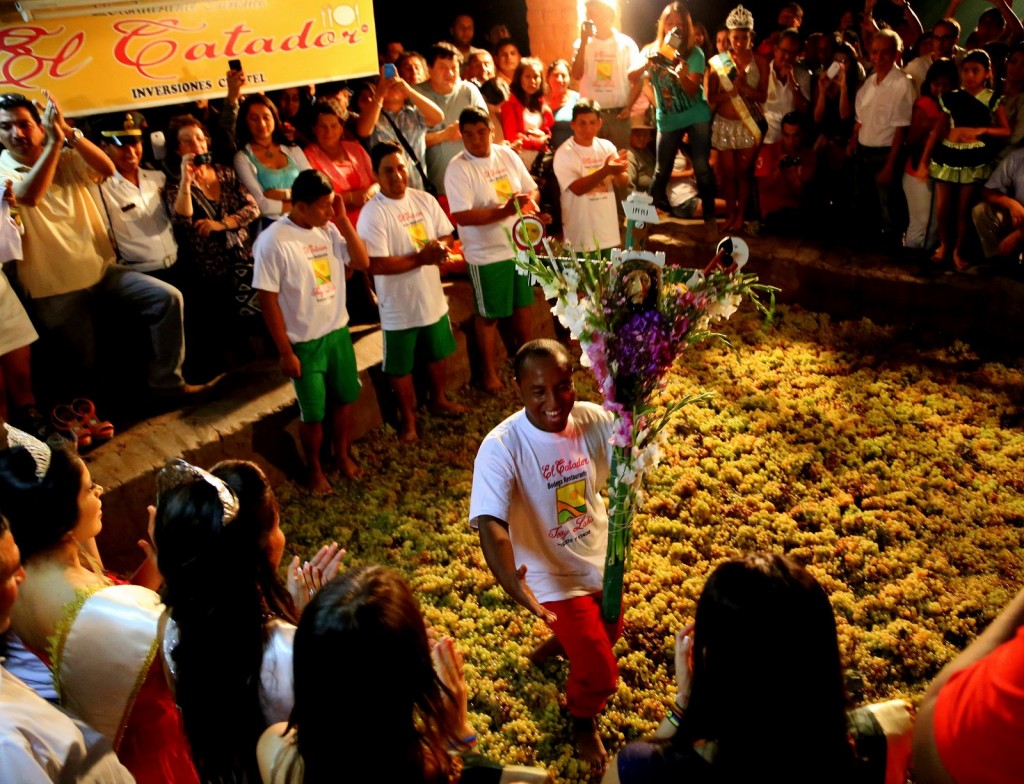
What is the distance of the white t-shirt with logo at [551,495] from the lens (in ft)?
10.3

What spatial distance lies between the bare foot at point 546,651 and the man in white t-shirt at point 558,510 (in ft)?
1.51

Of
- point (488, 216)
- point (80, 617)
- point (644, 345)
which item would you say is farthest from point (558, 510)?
point (488, 216)

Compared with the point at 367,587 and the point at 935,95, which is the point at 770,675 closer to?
the point at 367,587

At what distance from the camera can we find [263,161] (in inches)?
230

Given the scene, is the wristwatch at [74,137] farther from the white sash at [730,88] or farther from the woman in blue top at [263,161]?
the white sash at [730,88]

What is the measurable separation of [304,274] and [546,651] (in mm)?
2663

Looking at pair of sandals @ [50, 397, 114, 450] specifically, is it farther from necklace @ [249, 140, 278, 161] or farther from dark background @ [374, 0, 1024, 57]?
dark background @ [374, 0, 1024, 57]

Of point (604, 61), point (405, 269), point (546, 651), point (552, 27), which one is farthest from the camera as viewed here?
point (552, 27)

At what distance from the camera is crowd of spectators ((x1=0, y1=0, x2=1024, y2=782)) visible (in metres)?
1.67


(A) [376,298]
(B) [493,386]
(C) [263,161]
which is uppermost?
(C) [263,161]

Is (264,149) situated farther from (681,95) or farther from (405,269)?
(681,95)

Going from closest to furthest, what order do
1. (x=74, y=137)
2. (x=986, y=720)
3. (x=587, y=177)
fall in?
(x=986, y=720) < (x=74, y=137) < (x=587, y=177)

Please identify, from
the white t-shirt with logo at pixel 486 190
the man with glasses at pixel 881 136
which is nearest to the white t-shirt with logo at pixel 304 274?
the white t-shirt with logo at pixel 486 190

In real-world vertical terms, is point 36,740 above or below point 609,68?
below
